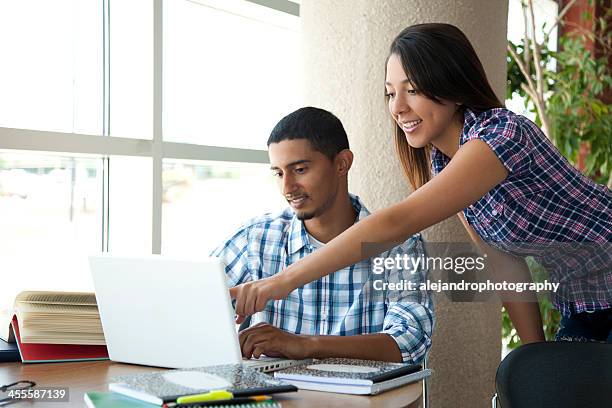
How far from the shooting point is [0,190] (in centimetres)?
230

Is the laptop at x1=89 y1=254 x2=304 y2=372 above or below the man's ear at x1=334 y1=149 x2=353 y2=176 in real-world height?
below

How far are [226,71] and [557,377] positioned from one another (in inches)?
71.5

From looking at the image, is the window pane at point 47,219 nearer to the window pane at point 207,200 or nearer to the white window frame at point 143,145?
the white window frame at point 143,145

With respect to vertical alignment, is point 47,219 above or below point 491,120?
below

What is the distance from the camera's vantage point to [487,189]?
172cm

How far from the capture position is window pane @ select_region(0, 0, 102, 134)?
2.33 m

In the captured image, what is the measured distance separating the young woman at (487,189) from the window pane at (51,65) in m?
1.11

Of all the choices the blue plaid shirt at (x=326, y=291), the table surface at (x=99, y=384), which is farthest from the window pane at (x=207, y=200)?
the table surface at (x=99, y=384)

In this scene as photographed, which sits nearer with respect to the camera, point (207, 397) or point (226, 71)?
point (207, 397)

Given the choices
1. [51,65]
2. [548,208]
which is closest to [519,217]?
[548,208]

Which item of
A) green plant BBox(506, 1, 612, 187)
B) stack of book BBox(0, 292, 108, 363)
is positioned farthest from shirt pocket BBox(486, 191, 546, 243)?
green plant BBox(506, 1, 612, 187)

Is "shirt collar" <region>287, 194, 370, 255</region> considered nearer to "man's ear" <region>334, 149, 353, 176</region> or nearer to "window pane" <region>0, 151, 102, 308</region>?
"man's ear" <region>334, 149, 353, 176</region>

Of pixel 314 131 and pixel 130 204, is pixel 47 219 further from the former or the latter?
pixel 314 131

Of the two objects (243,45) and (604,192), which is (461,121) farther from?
(243,45)
